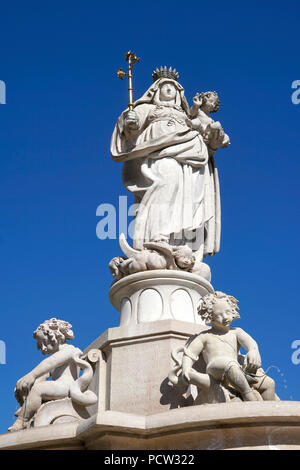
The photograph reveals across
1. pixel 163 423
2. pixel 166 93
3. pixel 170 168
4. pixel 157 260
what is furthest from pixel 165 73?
pixel 163 423

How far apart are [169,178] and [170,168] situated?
0.18 meters

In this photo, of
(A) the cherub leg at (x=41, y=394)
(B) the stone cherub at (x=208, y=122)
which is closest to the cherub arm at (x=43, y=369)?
(A) the cherub leg at (x=41, y=394)

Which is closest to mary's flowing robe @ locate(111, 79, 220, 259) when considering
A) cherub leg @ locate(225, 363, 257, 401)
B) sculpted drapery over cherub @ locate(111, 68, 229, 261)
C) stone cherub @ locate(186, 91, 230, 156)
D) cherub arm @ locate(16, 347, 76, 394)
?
sculpted drapery over cherub @ locate(111, 68, 229, 261)

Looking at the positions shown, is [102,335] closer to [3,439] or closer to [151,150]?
[3,439]

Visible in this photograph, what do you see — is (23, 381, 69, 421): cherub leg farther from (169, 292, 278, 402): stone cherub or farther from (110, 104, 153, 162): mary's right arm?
(110, 104, 153, 162): mary's right arm

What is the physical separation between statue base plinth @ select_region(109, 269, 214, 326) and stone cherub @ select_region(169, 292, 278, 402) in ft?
4.10

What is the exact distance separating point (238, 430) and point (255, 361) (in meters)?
1.09

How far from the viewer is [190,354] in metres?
8.88

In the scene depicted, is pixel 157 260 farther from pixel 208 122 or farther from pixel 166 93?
pixel 166 93

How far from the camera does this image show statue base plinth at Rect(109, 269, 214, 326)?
1063cm

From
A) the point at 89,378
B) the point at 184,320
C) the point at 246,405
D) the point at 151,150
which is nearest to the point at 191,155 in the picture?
the point at 151,150

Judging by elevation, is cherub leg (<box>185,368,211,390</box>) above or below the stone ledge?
above

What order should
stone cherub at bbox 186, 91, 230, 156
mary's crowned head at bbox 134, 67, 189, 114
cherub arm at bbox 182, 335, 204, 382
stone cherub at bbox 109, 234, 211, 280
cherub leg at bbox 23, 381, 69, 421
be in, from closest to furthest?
cherub arm at bbox 182, 335, 204, 382 < cherub leg at bbox 23, 381, 69, 421 < stone cherub at bbox 109, 234, 211, 280 < stone cherub at bbox 186, 91, 230, 156 < mary's crowned head at bbox 134, 67, 189, 114

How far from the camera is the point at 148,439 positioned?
8.19 meters
